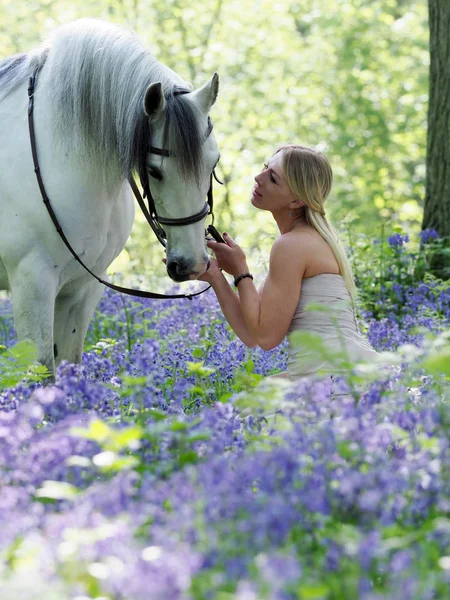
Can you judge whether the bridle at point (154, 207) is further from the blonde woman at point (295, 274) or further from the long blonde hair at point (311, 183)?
the long blonde hair at point (311, 183)

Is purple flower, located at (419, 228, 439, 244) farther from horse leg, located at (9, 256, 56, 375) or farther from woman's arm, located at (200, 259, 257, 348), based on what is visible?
horse leg, located at (9, 256, 56, 375)

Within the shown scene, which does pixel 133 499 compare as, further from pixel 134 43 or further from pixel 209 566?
pixel 134 43

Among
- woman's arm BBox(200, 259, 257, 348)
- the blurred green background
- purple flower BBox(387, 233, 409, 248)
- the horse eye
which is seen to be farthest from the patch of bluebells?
the blurred green background

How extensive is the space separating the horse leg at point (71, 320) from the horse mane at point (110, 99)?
83cm

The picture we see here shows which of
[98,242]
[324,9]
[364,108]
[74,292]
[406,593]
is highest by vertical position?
[406,593]

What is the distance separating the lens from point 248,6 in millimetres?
15664

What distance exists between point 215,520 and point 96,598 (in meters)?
0.31

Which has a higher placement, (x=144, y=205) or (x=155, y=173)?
(x=155, y=173)

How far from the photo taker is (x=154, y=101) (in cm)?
328

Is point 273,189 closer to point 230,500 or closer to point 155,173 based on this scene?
point 155,173

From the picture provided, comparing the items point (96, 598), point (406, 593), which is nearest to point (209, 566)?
point (96, 598)

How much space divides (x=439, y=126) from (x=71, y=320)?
3.71 metres

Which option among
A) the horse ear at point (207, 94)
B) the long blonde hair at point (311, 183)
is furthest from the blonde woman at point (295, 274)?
the horse ear at point (207, 94)

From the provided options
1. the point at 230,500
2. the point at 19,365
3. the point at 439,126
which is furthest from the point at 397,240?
the point at 230,500
